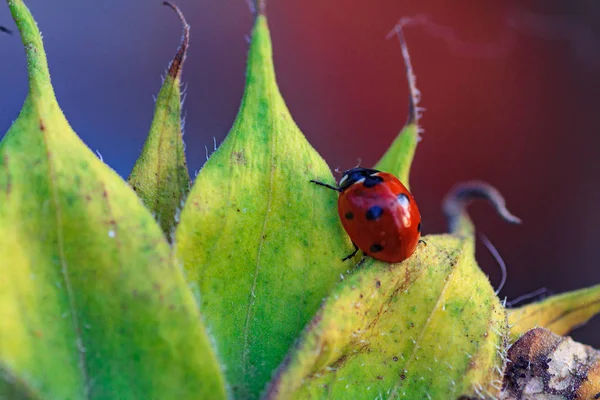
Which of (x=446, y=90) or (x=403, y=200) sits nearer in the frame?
(x=403, y=200)

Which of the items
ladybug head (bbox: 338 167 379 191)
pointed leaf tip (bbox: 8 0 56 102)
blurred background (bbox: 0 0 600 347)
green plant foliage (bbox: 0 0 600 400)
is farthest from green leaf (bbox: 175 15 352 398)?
blurred background (bbox: 0 0 600 347)

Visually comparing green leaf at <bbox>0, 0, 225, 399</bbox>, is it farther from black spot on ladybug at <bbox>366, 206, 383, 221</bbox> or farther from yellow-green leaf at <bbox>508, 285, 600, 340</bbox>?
yellow-green leaf at <bbox>508, 285, 600, 340</bbox>

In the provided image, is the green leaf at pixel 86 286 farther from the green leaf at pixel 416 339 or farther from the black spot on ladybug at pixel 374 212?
the black spot on ladybug at pixel 374 212

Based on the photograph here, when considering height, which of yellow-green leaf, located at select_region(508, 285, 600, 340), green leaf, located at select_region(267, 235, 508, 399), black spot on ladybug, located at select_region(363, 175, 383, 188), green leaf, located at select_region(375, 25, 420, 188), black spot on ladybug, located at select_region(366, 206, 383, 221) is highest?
green leaf, located at select_region(375, 25, 420, 188)

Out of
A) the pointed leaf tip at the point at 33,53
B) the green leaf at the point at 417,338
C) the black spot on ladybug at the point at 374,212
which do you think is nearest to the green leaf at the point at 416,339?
the green leaf at the point at 417,338

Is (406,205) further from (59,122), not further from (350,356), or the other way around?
(59,122)

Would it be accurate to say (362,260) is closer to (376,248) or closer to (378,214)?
(376,248)

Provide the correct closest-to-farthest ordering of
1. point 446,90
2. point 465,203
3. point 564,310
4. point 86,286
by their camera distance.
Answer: point 86,286, point 564,310, point 465,203, point 446,90

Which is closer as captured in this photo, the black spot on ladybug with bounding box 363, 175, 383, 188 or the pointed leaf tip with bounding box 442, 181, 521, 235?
the black spot on ladybug with bounding box 363, 175, 383, 188

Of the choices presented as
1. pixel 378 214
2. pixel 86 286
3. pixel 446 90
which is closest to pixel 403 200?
pixel 378 214
